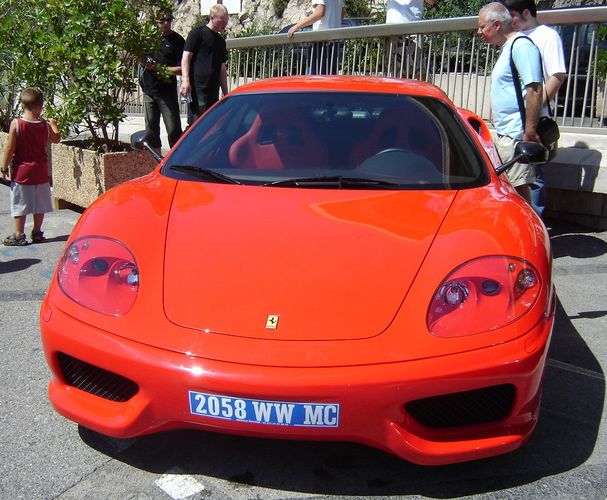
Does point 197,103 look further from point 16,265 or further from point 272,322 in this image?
point 272,322

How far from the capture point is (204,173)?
3494 mm

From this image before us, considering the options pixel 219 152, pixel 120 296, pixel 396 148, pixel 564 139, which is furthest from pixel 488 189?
pixel 564 139

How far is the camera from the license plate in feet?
7.56

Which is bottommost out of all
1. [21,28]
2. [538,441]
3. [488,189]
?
[538,441]

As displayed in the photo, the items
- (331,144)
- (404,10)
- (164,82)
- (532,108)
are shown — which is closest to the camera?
(331,144)

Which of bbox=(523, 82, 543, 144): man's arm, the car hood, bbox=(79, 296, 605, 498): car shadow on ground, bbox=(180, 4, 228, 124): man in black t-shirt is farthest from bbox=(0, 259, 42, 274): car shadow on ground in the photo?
bbox=(523, 82, 543, 144): man's arm

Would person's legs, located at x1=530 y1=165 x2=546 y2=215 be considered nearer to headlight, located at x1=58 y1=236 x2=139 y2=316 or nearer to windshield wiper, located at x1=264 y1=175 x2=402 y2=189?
windshield wiper, located at x1=264 y1=175 x2=402 y2=189

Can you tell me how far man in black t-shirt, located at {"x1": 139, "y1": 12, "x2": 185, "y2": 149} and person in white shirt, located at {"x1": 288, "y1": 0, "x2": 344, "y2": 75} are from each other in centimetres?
139

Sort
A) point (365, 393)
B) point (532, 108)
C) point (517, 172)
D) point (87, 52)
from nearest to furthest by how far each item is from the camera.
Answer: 1. point (365, 393)
2. point (532, 108)
3. point (517, 172)
4. point (87, 52)

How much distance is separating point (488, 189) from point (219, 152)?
1.33 metres

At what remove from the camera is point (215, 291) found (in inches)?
104

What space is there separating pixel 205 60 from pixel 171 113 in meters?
0.68

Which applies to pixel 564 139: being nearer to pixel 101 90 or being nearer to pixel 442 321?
pixel 101 90

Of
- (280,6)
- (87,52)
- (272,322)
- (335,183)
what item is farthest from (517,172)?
(280,6)
